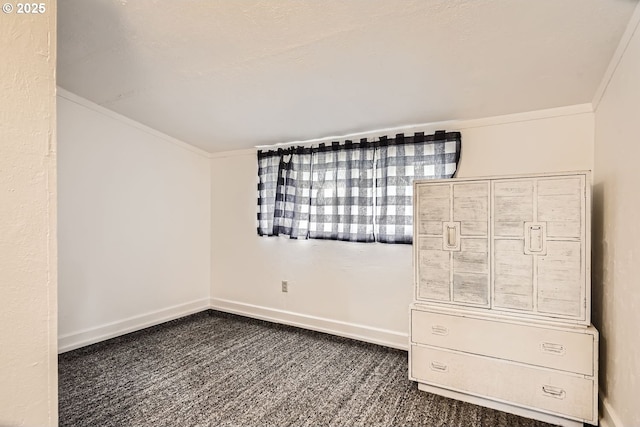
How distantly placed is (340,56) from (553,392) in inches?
88.7

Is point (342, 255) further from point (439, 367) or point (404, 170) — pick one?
point (439, 367)

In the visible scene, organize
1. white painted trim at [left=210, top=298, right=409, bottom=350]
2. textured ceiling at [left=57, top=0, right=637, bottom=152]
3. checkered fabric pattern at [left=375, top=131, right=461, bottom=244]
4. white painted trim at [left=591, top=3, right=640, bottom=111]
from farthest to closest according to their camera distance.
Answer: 1. white painted trim at [left=210, top=298, right=409, bottom=350]
2. checkered fabric pattern at [left=375, top=131, right=461, bottom=244]
3. textured ceiling at [left=57, top=0, right=637, bottom=152]
4. white painted trim at [left=591, top=3, right=640, bottom=111]

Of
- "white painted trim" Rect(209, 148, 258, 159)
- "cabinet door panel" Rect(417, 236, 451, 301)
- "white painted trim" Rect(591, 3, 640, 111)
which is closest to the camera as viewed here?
"white painted trim" Rect(591, 3, 640, 111)

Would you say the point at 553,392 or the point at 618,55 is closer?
the point at 618,55

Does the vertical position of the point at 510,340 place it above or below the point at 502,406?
above

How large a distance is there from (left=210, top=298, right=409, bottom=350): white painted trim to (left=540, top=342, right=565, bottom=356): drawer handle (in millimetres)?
1167

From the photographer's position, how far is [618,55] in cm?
162

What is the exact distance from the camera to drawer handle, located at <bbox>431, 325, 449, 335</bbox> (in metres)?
2.11

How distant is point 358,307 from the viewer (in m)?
3.12

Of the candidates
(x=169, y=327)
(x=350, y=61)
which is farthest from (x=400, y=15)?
(x=169, y=327)

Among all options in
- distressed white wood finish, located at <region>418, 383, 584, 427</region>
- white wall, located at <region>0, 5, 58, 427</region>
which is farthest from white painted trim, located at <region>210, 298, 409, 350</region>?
white wall, located at <region>0, 5, 58, 427</region>

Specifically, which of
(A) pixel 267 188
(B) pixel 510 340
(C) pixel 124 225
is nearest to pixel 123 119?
(C) pixel 124 225

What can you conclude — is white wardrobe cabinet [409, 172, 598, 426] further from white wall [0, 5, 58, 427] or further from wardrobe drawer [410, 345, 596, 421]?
white wall [0, 5, 58, 427]

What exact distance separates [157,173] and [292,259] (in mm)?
1721
